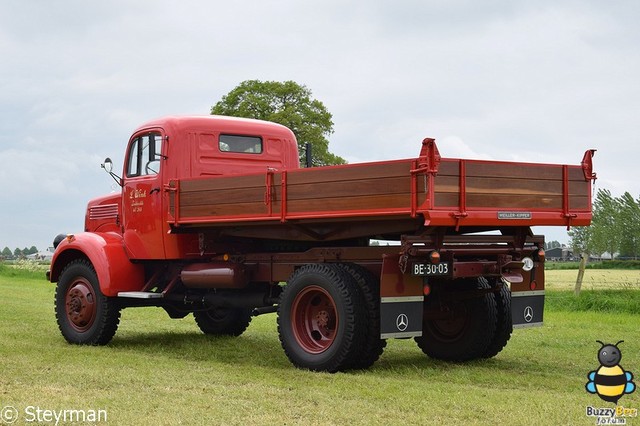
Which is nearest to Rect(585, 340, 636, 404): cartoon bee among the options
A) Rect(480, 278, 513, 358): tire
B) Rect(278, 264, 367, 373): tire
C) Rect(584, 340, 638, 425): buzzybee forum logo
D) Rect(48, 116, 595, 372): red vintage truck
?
Rect(584, 340, 638, 425): buzzybee forum logo

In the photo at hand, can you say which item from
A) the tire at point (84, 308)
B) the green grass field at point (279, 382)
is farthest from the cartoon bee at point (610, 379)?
the tire at point (84, 308)

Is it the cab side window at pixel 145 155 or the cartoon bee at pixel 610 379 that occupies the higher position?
the cab side window at pixel 145 155

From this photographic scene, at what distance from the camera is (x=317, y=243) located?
35.2 feet

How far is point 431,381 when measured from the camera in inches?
358

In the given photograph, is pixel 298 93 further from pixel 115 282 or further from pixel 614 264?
pixel 115 282

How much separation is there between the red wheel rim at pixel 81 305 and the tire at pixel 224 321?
1667mm

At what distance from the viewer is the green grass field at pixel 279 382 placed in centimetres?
719

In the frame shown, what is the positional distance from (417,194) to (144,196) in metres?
4.75

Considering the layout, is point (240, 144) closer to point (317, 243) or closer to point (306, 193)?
point (317, 243)

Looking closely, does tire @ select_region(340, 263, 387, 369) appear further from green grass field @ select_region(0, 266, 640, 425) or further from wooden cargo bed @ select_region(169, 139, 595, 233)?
wooden cargo bed @ select_region(169, 139, 595, 233)

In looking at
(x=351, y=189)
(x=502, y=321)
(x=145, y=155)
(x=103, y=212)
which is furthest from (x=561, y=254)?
(x=351, y=189)

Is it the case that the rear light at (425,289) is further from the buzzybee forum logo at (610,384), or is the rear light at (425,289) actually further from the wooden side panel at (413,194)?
the buzzybee forum logo at (610,384)

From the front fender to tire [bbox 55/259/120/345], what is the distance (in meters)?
0.21

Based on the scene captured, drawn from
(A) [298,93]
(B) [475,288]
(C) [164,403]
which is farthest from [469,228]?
(A) [298,93]
